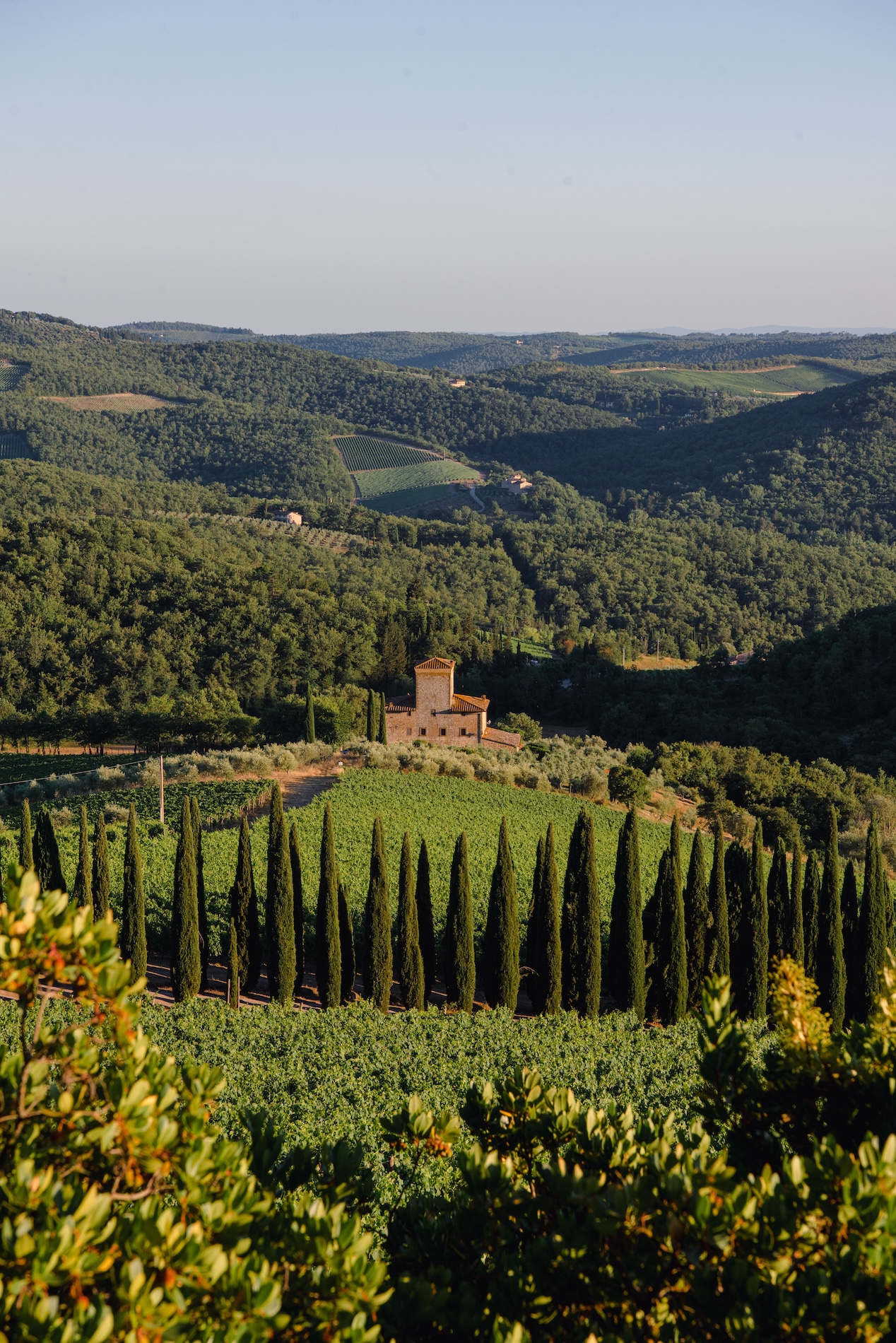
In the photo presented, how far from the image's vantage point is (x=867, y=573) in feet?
274

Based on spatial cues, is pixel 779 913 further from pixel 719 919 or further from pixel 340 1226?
pixel 340 1226

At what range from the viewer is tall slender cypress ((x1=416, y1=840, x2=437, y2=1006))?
22797mm

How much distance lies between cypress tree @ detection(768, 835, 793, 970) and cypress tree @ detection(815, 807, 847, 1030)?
0.79 m

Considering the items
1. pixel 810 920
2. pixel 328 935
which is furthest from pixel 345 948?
pixel 810 920

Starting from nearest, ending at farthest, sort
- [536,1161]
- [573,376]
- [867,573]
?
[536,1161]
[867,573]
[573,376]

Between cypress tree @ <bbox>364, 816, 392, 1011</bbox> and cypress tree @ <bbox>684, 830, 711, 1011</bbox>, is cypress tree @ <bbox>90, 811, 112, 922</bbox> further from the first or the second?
cypress tree @ <bbox>684, 830, 711, 1011</bbox>

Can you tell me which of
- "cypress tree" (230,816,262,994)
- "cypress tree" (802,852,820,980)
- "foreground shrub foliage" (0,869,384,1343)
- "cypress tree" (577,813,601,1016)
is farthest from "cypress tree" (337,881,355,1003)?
"foreground shrub foliage" (0,869,384,1343)

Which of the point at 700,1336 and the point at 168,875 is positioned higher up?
the point at 700,1336

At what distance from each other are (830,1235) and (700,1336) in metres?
0.81

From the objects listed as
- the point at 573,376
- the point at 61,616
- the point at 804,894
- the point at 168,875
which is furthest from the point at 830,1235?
the point at 573,376

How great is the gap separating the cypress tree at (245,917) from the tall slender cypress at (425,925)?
12.3ft

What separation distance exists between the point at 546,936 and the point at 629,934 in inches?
74.1

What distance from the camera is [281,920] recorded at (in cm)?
2156

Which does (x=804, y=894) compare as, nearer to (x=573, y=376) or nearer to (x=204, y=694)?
(x=204, y=694)
